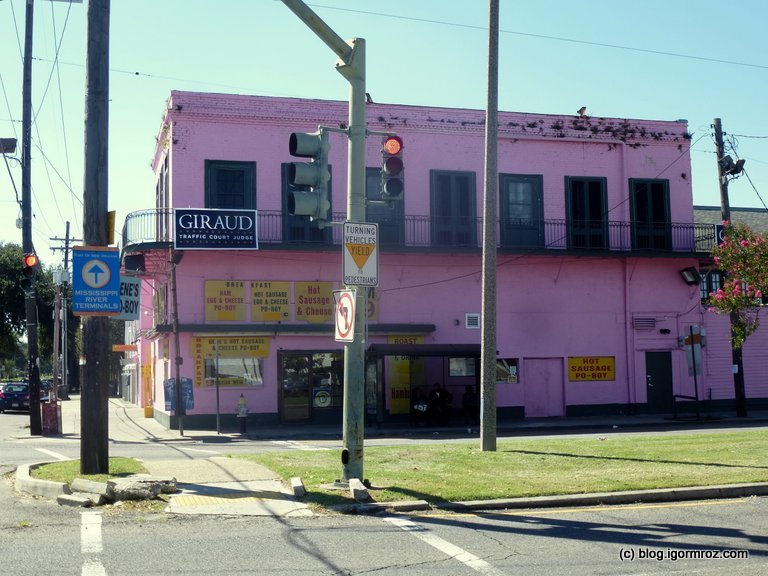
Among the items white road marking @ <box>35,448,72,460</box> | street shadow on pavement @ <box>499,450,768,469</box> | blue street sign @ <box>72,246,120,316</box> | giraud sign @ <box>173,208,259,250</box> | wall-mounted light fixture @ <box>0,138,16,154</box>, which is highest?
wall-mounted light fixture @ <box>0,138,16,154</box>

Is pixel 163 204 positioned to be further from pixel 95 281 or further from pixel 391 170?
pixel 391 170

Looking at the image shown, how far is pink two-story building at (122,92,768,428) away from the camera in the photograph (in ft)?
92.9

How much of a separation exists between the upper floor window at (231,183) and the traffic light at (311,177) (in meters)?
18.6

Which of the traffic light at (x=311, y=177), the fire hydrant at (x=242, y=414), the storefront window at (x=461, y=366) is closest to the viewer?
the traffic light at (x=311, y=177)

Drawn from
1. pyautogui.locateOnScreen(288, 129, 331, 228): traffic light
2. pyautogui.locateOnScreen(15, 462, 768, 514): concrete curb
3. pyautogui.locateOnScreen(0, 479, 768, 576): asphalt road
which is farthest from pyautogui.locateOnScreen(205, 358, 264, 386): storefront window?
pyautogui.locateOnScreen(288, 129, 331, 228): traffic light

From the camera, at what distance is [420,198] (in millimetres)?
30703

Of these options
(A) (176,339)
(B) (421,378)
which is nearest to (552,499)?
(A) (176,339)

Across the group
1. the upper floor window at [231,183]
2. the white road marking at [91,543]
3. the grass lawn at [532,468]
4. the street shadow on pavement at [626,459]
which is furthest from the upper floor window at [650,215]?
the white road marking at [91,543]

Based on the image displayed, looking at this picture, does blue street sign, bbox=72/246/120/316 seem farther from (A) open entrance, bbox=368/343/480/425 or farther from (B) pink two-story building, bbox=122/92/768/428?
(A) open entrance, bbox=368/343/480/425

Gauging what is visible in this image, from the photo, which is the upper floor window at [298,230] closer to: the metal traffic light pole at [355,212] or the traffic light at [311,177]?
the metal traffic light pole at [355,212]

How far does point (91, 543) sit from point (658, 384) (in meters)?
27.6

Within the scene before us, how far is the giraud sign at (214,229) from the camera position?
27.1m

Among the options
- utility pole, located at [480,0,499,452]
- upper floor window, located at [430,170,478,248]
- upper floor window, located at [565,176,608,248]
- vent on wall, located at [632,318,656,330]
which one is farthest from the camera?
vent on wall, located at [632,318,656,330]

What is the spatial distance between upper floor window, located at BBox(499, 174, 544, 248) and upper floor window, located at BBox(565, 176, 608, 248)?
1148mm
